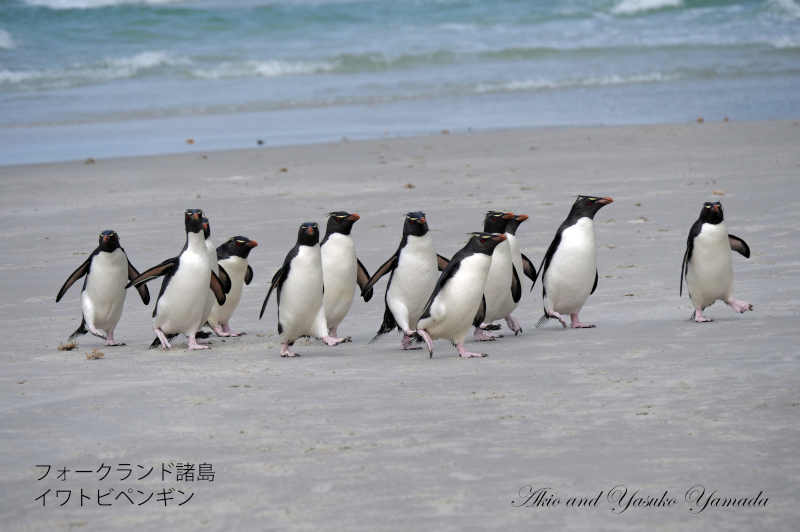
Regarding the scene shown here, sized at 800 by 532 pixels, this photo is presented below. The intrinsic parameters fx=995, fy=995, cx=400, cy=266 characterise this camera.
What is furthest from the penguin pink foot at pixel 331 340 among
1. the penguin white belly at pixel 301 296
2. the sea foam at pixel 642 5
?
the sea foam at pixel 642 5

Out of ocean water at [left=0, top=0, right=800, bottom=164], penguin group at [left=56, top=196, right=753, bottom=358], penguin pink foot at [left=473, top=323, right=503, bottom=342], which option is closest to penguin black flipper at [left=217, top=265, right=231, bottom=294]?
penguin group at [left=56, top=196, right=753, bottom=358]

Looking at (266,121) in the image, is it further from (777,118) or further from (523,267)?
(523,267)

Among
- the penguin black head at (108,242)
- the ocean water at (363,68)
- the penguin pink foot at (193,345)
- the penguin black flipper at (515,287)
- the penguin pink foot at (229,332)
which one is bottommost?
the penguin pink foot at (229,332)

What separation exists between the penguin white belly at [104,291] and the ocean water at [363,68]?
28.8 feet

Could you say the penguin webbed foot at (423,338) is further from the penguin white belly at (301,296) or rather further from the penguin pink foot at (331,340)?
the penguin white belly at (301,296)

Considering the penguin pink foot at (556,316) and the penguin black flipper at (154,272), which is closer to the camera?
the penguin black flipper at (154,272)

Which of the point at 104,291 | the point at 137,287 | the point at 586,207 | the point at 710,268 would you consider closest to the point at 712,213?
the point at 710,268

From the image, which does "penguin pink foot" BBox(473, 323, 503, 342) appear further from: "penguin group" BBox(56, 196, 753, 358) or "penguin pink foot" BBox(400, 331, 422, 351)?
"penguin pink foot" BBox(400, 331, 422, 351)

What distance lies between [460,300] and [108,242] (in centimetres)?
210

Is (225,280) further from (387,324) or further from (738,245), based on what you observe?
(738,245)

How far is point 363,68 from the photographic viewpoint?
26.4 m

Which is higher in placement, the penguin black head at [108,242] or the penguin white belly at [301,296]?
the penguin black head at [108,242]

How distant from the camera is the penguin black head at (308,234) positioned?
5.30 meters

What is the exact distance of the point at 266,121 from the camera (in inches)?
698
